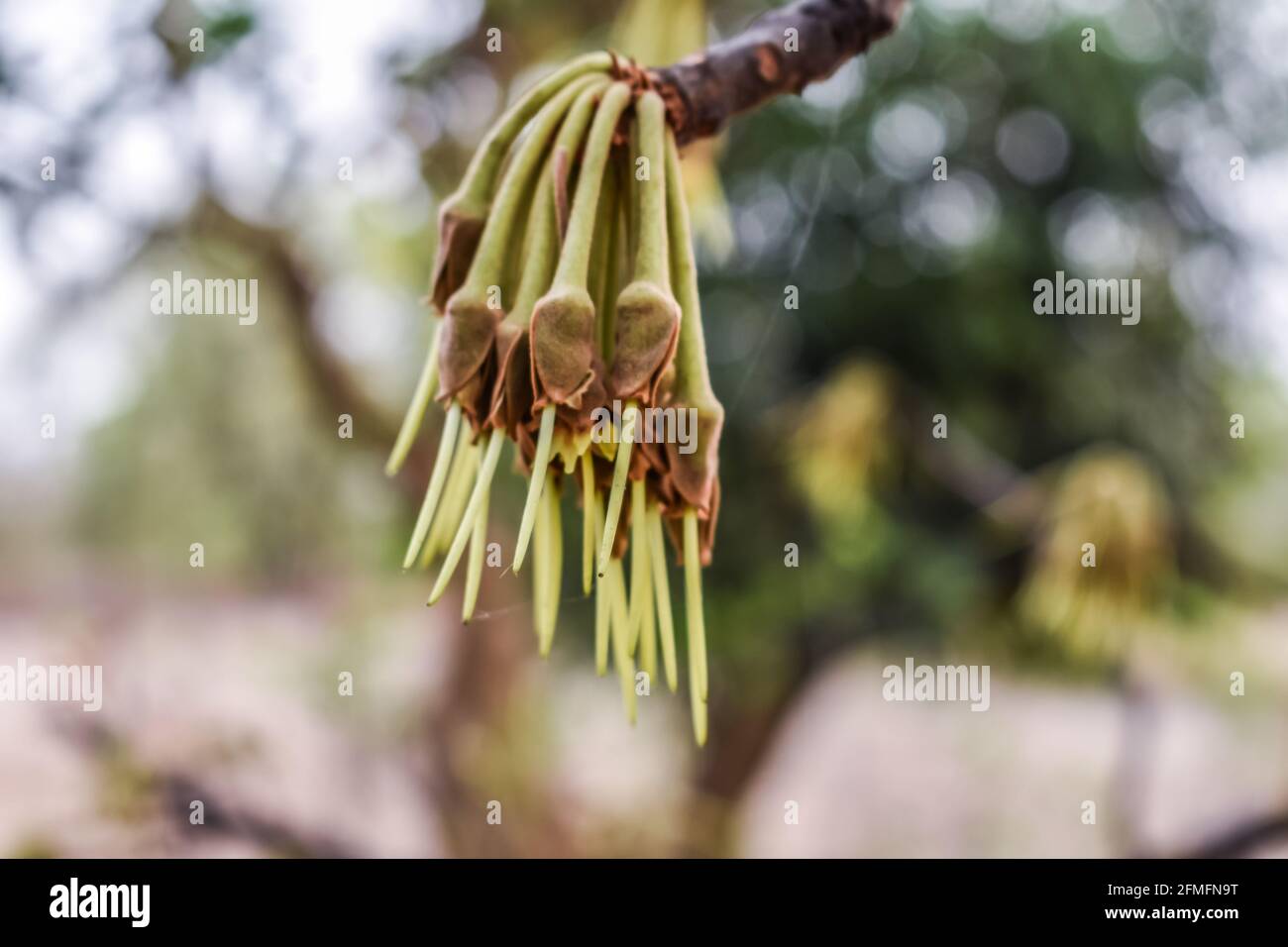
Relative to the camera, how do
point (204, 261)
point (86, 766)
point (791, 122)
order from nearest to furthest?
point (86, 766) → point (204, 261) → point (791, 122)

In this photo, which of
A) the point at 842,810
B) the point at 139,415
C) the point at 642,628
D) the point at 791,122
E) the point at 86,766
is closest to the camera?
→ the point at 642,628

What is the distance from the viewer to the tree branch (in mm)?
345

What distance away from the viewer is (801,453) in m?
1.64

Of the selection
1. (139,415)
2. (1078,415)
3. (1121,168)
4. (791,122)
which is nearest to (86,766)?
(139,415)

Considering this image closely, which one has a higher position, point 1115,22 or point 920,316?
point 1115,22

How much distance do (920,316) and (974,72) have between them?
1.44 ft

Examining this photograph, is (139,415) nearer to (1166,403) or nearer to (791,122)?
(791,122)

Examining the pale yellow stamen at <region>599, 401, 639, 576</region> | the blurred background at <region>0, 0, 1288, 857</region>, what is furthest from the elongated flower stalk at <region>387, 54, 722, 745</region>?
the blurred background at <region>0, 0, 1288, 857</region>

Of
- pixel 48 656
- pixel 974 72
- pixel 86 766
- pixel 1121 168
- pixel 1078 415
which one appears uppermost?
pixel 974 72

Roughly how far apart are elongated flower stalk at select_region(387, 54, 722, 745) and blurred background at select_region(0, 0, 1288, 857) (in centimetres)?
87

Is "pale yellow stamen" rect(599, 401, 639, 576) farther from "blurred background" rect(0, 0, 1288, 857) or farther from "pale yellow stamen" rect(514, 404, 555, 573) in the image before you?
"blurred background" rect(0, 0, 1288, 857)

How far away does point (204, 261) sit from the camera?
5.04 ft

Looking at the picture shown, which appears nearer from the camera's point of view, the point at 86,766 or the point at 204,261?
the point at 86,766

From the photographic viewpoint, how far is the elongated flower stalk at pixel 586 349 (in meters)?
0.28
